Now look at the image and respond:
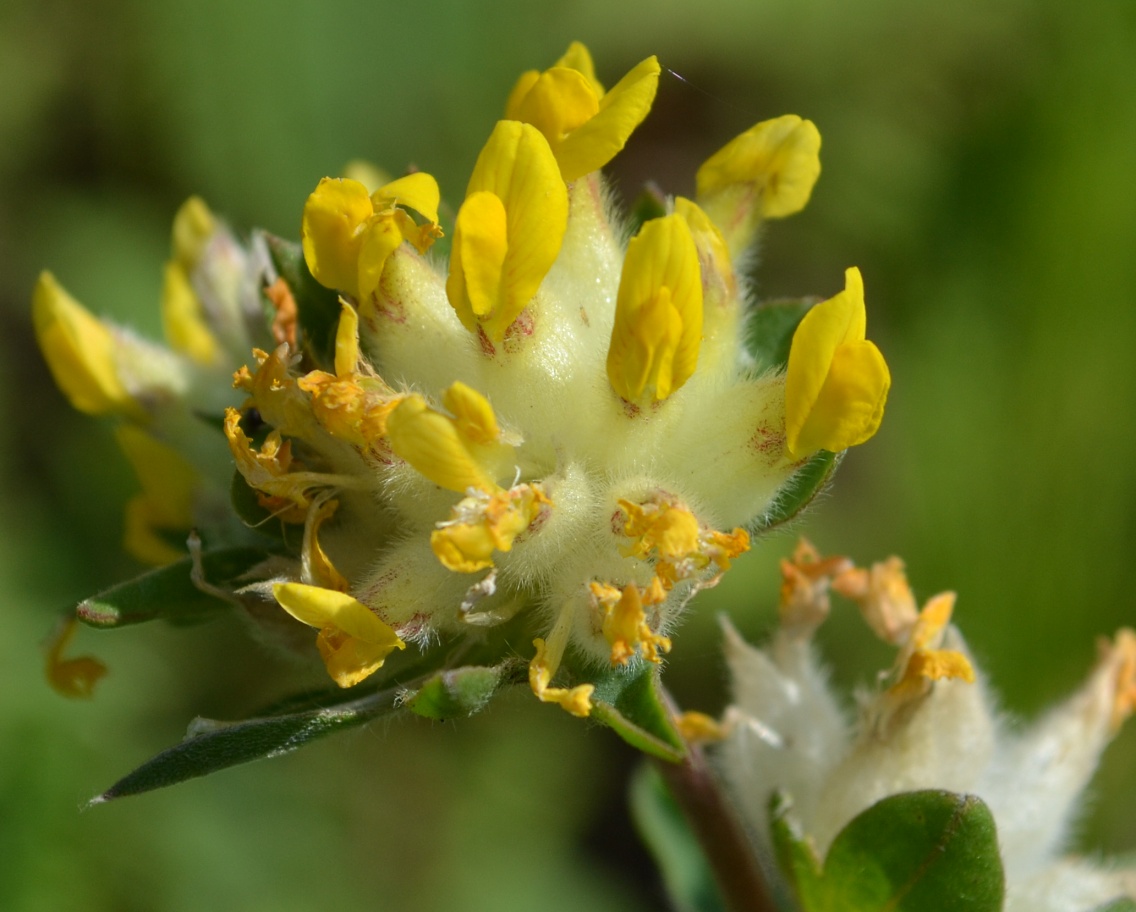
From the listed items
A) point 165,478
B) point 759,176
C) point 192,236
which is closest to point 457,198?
point 192,236

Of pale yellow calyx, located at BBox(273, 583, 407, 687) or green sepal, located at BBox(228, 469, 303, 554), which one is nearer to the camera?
pale yellow calyx, located at BBox(273, 583, 407, 687)

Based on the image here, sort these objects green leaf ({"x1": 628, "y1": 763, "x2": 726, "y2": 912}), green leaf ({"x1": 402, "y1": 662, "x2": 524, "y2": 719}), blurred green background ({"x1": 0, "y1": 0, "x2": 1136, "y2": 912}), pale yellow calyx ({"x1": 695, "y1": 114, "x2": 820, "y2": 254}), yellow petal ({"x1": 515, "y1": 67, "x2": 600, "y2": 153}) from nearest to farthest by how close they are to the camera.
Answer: green leaf ({"x1": 402, "y1": 662, "x2": 524, "y2": 719}) → yellow petal ({"x1": 515, "y1": 67, "x2": 600, "y2": 153}) → pale yellow calyx ({"x1": 695, "y1": 114, "x2": 820, "y2": 254}) → green leaf ({"x1": 628, "y1": 763, "x2": 726, "y2": 912}) → blurred green background ({"x1": 0, "y1": 0, "x2": 1136, "y2": 912})

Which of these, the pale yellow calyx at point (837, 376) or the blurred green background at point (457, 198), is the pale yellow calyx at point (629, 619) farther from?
the blurred green background at point (457, 198)

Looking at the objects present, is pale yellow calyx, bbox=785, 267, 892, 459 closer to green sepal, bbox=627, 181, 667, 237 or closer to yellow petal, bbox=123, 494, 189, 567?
green sepal, bbox=627, 181, 667, 237

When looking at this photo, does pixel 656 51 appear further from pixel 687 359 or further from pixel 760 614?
pixel 687 359

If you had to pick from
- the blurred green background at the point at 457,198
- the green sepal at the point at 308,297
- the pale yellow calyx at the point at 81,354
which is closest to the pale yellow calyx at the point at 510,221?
the green sepal at the point at 308,297

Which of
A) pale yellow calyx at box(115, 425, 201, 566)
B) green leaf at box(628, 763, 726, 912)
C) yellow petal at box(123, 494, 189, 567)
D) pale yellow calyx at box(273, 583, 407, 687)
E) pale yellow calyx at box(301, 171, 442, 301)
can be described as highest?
pale yellow calyx at box(301, 171, 442, 301)

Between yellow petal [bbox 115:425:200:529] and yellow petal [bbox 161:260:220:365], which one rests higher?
yellow petal [bbox 161:260:220:365]

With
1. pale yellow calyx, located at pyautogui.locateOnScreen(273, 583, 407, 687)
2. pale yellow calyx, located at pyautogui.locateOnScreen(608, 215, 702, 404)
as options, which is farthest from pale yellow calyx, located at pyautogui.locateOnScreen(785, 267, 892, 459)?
pale yellow calyx, located at pyautogui.locateOnScreen(273, 583, 407, 687)
